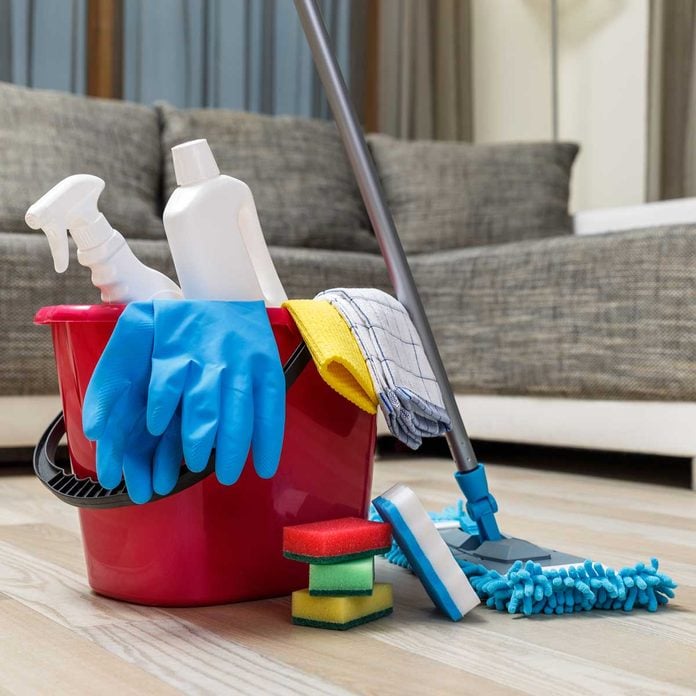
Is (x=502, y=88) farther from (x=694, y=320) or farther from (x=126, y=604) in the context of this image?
(x=126, y=604)

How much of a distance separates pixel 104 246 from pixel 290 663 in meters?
0.39

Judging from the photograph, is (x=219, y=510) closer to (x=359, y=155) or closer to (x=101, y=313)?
(x=101, y=313)

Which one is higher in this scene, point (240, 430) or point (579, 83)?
point (579, 83)

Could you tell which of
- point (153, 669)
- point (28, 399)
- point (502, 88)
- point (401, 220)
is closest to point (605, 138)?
point (502, 88)

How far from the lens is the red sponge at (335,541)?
2.62 ft

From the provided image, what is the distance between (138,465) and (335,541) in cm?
16

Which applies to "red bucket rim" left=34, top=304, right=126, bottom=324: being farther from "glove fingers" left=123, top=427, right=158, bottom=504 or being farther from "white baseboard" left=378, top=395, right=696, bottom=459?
"white baseboard" left=378, top=395, right=696, bottom=459

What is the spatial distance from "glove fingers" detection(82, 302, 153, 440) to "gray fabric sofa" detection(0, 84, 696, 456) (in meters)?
1.18

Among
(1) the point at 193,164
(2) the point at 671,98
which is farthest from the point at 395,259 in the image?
(2) the point at 671,98

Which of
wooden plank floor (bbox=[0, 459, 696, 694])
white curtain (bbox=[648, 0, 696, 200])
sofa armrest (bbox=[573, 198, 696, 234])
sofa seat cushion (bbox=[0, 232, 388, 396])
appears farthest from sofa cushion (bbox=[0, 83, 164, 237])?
white curtain (bbox=[648, 0, 696, 200])

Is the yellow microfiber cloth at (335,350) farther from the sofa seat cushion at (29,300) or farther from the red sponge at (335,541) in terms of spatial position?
the sofa seat cushion at (29,300)

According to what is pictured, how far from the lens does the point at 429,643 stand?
0.78 meters

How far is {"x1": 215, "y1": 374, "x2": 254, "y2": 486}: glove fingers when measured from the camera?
770 mm

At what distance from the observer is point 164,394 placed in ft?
2.53
